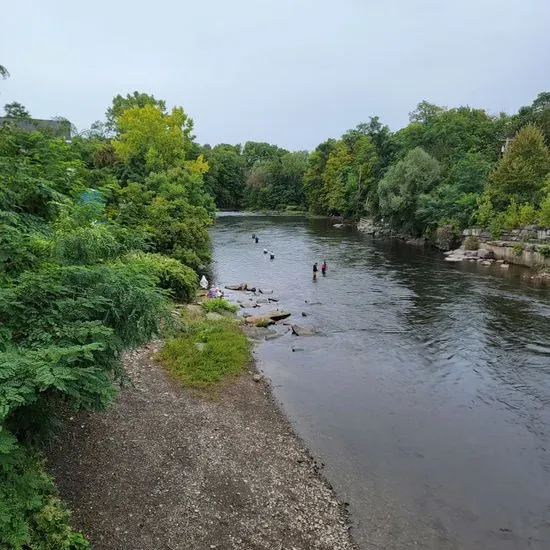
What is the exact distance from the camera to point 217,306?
76.4ft

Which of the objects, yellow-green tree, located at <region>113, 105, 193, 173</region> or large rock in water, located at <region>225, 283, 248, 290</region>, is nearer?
large rock in water, located at <region>225, 283, 248, 290</region>

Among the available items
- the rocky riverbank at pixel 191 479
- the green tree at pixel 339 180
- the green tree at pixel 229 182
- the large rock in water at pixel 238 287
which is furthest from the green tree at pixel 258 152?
the rocky riverbank at pixel 191 479

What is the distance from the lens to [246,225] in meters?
69.6

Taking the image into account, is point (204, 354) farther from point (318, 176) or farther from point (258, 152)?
point (258, 152)

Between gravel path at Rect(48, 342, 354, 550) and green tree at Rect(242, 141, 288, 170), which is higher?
green tree at Rect(242, 141, 288, 170)

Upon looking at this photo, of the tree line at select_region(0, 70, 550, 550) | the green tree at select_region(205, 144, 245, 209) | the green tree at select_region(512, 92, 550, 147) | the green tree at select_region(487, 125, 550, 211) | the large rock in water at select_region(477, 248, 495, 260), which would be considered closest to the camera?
the tree line at select_region(0, 70, 550, 550)

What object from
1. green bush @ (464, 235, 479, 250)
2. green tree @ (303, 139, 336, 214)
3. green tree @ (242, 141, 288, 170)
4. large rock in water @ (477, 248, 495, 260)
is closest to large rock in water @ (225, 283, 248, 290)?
large rock in water @ (477, 248, 495, 260)

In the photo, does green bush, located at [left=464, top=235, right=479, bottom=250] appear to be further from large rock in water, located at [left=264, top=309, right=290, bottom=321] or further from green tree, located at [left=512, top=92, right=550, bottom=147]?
large rock in water, located at [left=264, top=309, right=290, bottom=321]

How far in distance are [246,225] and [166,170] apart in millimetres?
29891

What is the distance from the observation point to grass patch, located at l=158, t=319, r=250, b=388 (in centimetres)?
1539

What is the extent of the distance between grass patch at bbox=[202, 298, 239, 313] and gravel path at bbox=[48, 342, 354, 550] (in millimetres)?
9386

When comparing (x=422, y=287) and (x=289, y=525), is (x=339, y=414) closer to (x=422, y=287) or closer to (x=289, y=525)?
(x=289, y=525)

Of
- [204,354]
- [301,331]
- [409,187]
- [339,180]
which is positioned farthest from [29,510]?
[339,180]

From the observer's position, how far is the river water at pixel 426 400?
9812 mm
